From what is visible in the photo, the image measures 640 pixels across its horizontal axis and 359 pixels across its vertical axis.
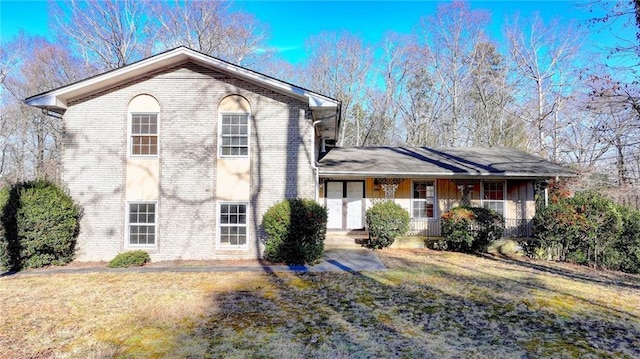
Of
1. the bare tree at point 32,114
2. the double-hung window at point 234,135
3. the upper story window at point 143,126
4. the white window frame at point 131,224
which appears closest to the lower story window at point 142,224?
the white window frame at point 131,224

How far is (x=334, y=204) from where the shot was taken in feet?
50.3

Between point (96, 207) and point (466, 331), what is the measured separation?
11.1 m

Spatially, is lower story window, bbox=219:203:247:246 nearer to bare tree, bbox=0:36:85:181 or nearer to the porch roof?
the porch roof

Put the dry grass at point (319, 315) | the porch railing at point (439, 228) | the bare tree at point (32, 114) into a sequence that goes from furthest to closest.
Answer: the bare tree at point (32, 114)
the porch railing at point (439, 228)
the dry grass at point (319, 315)

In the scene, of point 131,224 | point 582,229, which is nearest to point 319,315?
point 131,224

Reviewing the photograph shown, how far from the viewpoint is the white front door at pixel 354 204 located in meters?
15.3

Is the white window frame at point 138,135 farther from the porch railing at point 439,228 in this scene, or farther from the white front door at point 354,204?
the porch railing at point 439,228

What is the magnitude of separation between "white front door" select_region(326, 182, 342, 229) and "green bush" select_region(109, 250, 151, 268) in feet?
24.7

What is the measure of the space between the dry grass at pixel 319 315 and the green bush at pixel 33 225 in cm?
105

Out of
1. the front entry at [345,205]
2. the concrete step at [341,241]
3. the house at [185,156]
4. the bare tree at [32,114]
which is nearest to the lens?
the house at [185,156]

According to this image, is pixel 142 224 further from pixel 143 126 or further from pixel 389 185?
pixel 389 185

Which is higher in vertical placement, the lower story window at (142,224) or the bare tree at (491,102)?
the bare tree at (491,102)

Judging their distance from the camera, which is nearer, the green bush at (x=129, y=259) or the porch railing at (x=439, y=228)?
the green bush at (x=129, y=259)

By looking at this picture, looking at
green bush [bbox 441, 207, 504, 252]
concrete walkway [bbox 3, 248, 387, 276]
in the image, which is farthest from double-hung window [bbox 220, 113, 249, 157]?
green bush [bbox 441, 207, 504, 252]
